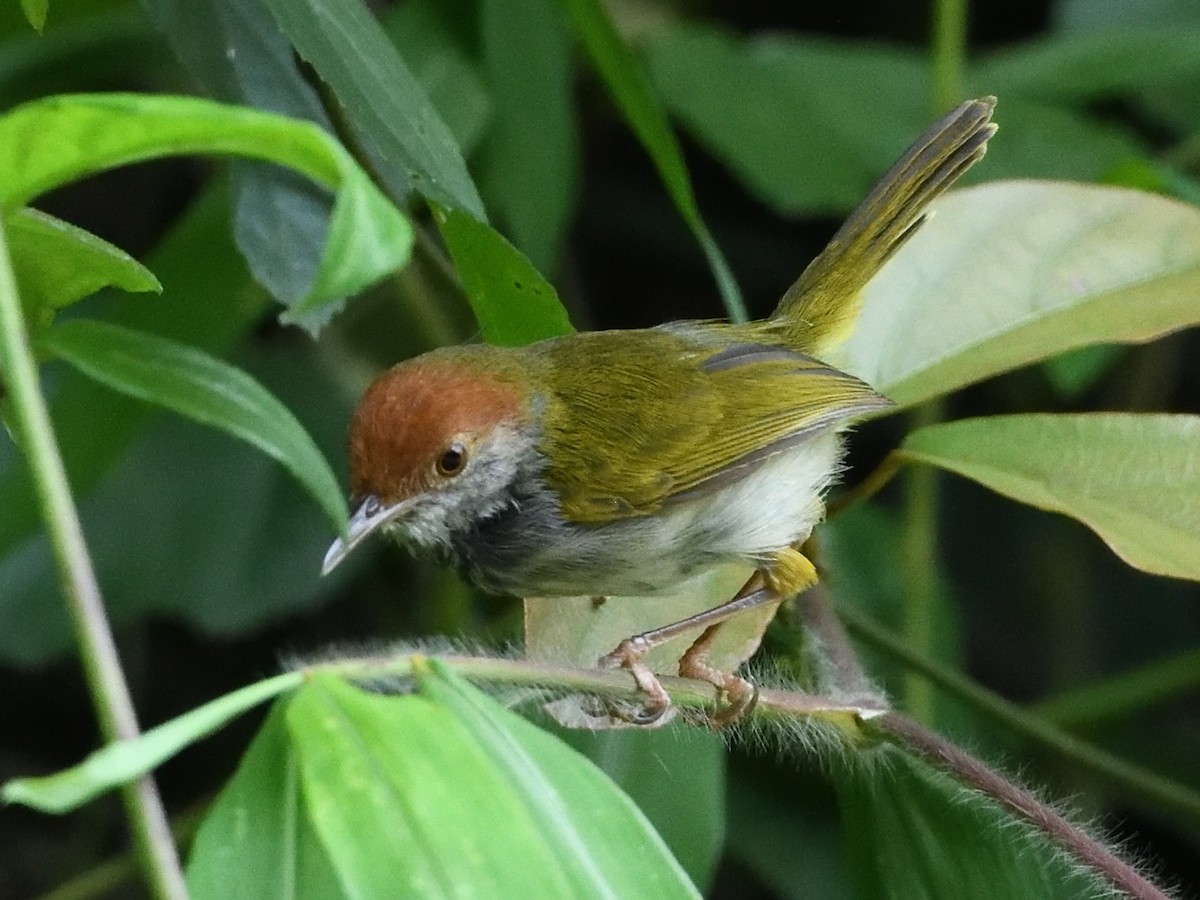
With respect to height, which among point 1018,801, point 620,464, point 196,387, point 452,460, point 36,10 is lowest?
point 1018,801

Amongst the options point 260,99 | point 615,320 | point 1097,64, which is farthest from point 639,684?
point 615,320

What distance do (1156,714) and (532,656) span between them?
6.10 feet

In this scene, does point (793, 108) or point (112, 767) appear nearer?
point (112, 767)

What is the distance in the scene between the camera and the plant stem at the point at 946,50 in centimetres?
203

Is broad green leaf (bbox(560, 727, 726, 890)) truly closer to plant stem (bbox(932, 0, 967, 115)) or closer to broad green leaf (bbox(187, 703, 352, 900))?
broad green leaf (bbox(187, 703, 352, 900))

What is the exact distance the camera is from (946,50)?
2051 mm

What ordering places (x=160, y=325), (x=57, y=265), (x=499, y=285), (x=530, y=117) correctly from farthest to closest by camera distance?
(x=530, y=117) < (x=160, y=325) < (x=499, y=285) < (x=57, y=265)

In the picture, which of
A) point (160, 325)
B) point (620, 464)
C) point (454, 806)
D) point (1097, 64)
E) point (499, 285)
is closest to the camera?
point (454, 806)

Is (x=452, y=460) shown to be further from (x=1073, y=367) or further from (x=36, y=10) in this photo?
(x=1073, y=367)

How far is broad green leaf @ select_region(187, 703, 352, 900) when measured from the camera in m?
0.74

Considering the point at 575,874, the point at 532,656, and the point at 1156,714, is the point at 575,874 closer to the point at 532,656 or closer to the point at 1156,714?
the point at 532,656

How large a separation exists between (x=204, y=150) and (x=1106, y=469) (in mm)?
856

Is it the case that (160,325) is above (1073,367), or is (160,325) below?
above

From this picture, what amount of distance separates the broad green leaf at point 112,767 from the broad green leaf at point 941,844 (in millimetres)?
682
